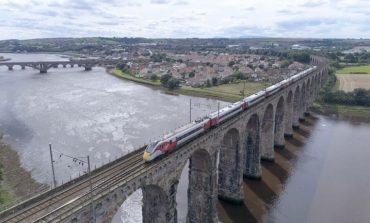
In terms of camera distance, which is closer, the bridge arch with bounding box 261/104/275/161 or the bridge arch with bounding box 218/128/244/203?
the bridge arch with bounding box 218/128/244/203

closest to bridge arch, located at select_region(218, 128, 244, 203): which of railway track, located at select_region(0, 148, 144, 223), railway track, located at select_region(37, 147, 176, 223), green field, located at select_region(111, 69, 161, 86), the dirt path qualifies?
railway track, located at select_region(37, 147, 176, 223)

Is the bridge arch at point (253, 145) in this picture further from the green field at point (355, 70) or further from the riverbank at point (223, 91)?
the green field at point (355, 70)

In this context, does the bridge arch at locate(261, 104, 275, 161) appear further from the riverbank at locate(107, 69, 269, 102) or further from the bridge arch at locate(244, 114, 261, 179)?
the riverbank at locate(107, 69, 269, 102)

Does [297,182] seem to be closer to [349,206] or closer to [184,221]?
[349,206]

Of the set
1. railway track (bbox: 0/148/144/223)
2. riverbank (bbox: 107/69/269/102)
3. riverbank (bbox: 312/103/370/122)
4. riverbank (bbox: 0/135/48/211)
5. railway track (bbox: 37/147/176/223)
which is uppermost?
railway track (bbox: 37/147/176/223)

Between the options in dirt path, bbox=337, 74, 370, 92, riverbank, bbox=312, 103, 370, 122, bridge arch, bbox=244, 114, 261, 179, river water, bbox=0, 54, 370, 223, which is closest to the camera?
river water, bbox=0, 54, 370, 223

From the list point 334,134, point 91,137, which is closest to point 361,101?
point 334,134
